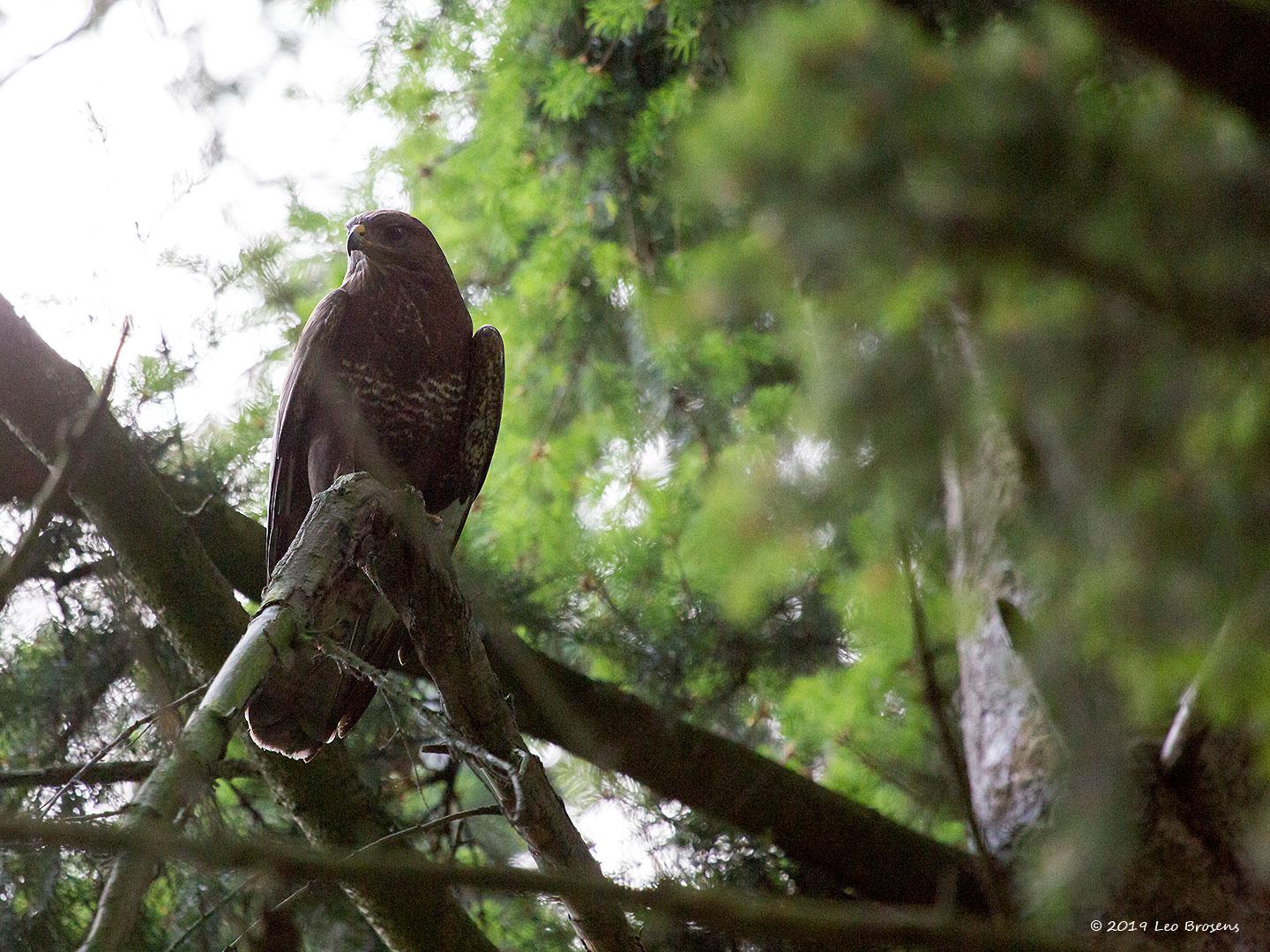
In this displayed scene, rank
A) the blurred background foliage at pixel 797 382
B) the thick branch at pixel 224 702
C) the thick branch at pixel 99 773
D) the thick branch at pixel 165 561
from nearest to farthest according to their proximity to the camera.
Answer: the thick branch at pixel 224 702, the blurred background foliage at pixel 797 382, the thick branch at pixel 99 773, the thick branch at pixel 165 561

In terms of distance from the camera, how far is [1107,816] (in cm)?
132

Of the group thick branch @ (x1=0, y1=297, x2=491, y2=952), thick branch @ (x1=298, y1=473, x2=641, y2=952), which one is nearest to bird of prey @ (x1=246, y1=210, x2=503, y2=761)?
thick branch @ (x1=0, y1=297, x2=491, y2=952)

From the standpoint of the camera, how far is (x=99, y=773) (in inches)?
100

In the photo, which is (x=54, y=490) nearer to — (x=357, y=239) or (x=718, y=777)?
(x=718, y=777)

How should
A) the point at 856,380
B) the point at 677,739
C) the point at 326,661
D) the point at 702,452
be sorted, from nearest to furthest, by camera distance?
the point at 856,380
the point at 326,661
the point at 677,739
the point at 702,452

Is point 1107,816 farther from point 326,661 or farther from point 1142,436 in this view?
point 326,661

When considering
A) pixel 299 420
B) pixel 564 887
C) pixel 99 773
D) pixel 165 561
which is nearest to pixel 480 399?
pixel 299 420

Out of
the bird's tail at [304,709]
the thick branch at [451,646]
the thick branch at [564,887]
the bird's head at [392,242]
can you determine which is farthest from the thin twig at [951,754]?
the bird's head at [392,242]

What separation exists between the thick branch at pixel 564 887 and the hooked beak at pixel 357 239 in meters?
2.83

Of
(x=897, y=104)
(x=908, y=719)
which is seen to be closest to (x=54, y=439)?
(x=897, y=104)

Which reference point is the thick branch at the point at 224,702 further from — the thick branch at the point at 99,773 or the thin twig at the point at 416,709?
the thick branch at the point at 99,773

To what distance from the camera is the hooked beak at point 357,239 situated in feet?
11.7

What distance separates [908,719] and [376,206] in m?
3.15

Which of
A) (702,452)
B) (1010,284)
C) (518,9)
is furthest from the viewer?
(702,452)
